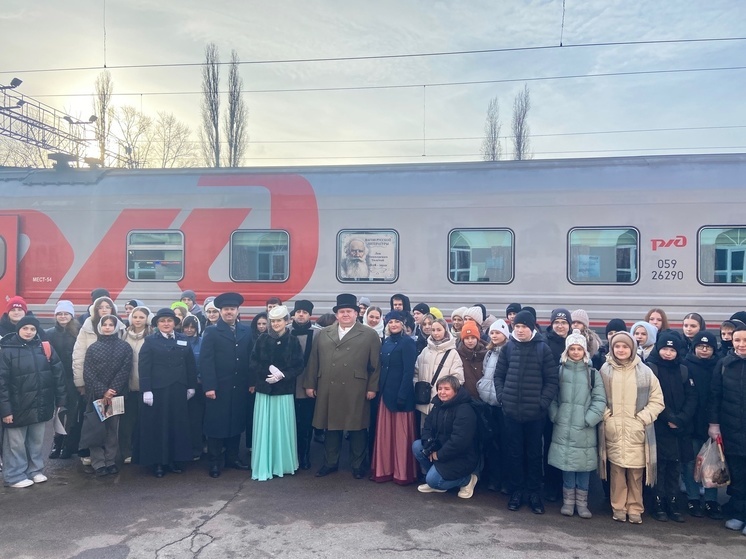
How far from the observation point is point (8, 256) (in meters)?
9.45

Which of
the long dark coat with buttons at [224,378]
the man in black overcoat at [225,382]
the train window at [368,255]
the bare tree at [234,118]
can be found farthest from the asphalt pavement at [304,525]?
the bare tree at [234,118]

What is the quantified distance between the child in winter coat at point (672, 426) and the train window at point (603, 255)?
296 cm

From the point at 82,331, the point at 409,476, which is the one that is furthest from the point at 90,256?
the point at 409,476

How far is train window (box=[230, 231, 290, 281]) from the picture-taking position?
8844 mm

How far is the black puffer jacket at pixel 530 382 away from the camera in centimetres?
512

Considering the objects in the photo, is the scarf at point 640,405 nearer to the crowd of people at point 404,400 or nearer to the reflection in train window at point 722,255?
the crowd of people at point 404,400

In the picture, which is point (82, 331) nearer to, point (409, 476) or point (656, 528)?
point (409, 476)

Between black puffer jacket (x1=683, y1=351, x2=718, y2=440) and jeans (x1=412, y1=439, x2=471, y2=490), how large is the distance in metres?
2.09

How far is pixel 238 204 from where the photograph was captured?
8977mm

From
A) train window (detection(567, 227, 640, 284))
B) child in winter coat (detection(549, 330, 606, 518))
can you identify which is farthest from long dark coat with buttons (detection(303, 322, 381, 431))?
train window (detection(567, 227, 640, 284))

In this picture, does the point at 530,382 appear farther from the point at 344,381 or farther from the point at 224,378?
the point at 224,378

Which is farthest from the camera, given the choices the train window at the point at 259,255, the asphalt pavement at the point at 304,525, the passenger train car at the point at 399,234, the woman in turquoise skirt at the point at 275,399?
the train window at the point at 259,255

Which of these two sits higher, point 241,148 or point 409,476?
point 241,148

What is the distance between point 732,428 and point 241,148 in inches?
981
